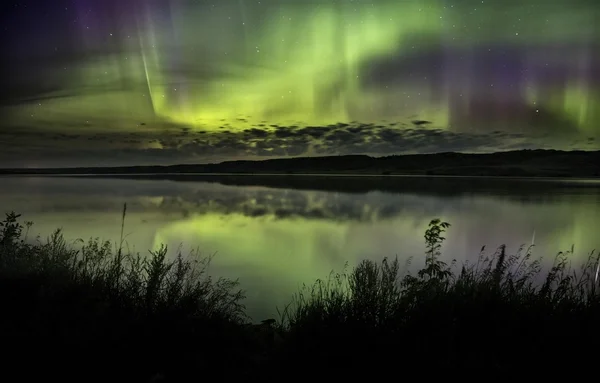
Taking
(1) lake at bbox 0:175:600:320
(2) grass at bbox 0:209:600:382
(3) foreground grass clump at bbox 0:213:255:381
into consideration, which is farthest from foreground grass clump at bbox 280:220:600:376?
(1) lake at bbox 0:175:600:320

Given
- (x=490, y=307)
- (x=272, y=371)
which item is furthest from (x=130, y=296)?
(x=490, y=307)

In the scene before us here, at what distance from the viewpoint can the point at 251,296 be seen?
1107cm

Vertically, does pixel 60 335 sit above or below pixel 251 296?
above

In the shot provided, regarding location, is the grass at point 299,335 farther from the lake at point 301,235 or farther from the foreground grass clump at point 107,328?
the lake at point 301,235

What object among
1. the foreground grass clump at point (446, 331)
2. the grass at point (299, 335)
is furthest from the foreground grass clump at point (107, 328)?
the foreground grass clump at point (446, 331)

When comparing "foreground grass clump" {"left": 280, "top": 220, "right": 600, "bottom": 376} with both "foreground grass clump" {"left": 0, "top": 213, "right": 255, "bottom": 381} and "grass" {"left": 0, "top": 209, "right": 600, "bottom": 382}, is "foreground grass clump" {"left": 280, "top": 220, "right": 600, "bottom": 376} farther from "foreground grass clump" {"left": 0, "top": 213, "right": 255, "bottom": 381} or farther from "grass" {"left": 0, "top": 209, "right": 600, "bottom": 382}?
"foreground grass clump" {"left": 0, "top": 213, "right": 255, "bottom": 381}

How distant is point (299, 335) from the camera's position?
5758 mm

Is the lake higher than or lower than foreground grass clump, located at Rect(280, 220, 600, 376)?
lower

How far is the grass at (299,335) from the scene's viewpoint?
501cm

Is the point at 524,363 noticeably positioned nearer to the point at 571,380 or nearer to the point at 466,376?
the point at 571,380

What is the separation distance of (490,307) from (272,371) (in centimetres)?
315

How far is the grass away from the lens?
16.4 feet

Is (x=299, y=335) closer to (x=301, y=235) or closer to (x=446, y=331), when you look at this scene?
(x=446, y=331)

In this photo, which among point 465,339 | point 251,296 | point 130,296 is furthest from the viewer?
point 251,296
